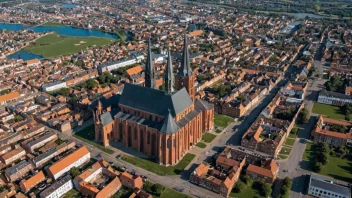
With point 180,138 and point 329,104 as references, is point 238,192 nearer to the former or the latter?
point 180,138

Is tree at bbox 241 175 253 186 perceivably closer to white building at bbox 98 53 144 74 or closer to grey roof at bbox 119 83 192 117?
grey roof at bbox 119 83 192 117

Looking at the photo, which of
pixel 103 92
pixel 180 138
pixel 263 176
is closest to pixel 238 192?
pixel 263 176

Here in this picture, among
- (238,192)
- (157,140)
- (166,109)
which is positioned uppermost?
(166,109)

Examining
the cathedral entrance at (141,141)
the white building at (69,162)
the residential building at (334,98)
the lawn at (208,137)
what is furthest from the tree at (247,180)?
the residential building at (334,98)

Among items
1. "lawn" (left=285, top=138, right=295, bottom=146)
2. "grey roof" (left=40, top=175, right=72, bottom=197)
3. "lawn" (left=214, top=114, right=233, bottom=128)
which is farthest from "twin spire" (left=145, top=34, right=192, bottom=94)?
"lawn" (left=285, top=138, right=295, bottom=146)

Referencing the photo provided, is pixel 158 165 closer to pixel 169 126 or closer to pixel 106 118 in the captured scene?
pixel 169 126

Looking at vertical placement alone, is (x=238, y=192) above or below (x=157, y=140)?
below

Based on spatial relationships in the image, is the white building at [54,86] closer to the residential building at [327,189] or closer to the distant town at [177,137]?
the distant town at [177,137]
